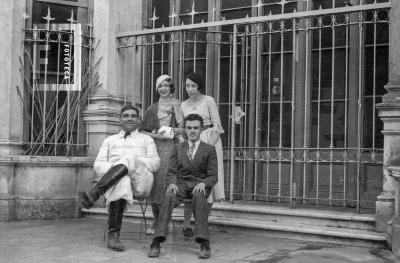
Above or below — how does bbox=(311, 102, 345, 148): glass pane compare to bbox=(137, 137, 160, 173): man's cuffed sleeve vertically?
above

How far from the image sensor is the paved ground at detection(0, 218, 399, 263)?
18.9 feet

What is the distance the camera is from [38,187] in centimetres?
830

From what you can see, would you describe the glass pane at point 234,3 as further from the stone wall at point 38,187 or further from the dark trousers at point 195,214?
the dark trousers at point 195,214

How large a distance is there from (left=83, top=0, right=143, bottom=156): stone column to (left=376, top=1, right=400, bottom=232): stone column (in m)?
4.03

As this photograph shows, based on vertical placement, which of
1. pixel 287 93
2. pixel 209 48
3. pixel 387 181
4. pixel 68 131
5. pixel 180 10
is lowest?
pixel 387 181

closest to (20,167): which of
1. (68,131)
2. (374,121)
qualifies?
(68,131)

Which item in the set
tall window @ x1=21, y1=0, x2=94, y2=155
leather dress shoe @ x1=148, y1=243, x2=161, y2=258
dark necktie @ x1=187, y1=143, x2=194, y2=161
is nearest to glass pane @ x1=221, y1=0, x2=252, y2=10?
tall window @ x1=21, y1=0, x2=94, y2=155

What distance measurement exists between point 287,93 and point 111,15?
2912 mm

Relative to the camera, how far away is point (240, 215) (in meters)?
7.53

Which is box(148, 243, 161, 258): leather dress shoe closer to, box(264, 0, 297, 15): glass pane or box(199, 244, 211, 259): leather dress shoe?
box(199, 244, 211, 259): leather dress shoe

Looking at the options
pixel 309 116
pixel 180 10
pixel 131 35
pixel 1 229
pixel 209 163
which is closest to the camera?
pixel 209 163

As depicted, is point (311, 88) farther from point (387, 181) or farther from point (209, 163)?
point (209, 163)

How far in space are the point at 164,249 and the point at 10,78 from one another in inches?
148

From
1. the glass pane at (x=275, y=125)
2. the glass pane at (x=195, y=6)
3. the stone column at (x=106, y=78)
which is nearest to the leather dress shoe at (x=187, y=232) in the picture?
the glass pane at (x=275, y=125)
